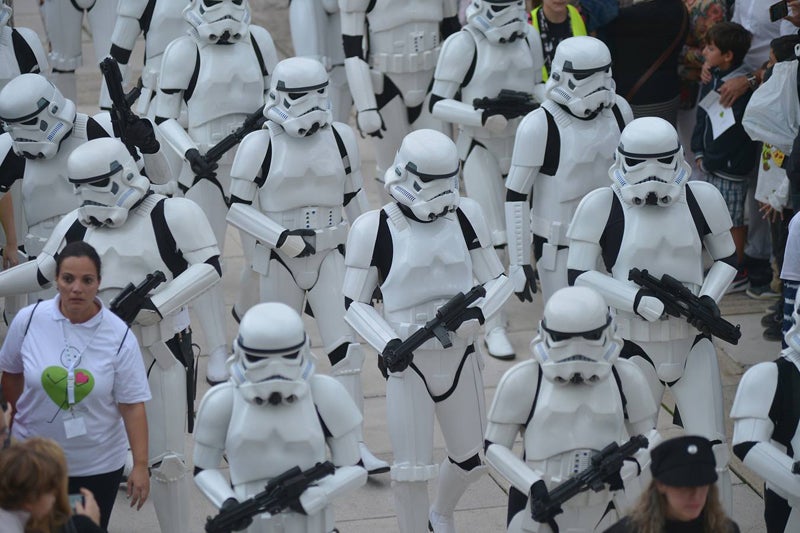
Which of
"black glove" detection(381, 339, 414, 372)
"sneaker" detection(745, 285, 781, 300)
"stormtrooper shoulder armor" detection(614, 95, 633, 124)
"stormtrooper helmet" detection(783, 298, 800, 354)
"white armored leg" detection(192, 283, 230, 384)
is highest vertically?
"stormtrooper shoulder armor" detection(614, 95, 633, 124)

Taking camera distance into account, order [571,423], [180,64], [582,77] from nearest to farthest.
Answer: [571,423]
[582,77]
[180,64]

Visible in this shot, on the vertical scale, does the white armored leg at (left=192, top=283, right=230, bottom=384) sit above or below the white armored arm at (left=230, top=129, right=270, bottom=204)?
below

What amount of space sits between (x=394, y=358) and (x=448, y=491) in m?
0.91

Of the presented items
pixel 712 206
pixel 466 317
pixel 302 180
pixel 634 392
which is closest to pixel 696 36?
pixel 712 206

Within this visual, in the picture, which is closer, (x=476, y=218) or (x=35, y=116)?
(x=476, y=218)

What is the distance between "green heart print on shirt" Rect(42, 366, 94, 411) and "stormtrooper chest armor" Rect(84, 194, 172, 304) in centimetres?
98

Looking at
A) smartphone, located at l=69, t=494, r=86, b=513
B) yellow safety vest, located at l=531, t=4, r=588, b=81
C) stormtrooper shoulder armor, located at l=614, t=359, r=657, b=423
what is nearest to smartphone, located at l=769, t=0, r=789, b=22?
yellow safety vest, located at l=531, t=4, r=588, b=81

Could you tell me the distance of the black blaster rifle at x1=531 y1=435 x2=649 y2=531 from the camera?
19.2ft

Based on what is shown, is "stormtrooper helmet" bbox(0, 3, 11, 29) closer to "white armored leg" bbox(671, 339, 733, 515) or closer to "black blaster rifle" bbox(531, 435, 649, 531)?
"white armored leg" bbox(671, 339, 733, 515)

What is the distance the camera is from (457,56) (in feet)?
29.7

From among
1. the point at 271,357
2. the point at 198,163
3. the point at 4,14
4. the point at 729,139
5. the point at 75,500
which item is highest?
the point at 4,14

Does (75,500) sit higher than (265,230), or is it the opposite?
(75,500)

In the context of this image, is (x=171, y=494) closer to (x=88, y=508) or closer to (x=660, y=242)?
(x=88, y=508)

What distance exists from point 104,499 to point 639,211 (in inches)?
110
